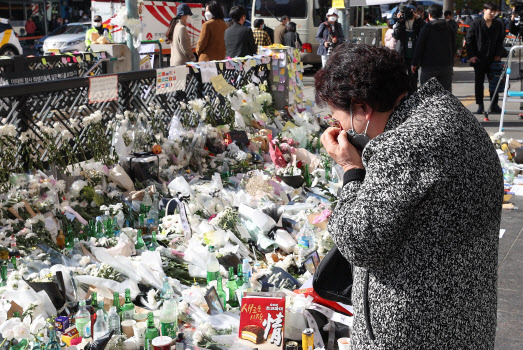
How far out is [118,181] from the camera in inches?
211

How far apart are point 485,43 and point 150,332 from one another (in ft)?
29.8

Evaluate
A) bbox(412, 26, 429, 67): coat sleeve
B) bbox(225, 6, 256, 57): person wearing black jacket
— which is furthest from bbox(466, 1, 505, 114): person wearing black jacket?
bbox(225, 6, 256, 57): person wearing black jacket

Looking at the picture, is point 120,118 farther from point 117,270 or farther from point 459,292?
point 459,292

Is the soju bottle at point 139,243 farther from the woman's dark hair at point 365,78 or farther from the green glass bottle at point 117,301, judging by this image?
the woman's dark hair at point 365,78

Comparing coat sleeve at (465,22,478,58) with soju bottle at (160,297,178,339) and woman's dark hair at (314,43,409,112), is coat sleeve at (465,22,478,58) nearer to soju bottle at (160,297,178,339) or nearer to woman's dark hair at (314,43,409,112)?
soju bottle at (160,297,178,339)

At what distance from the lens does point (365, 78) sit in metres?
1.76

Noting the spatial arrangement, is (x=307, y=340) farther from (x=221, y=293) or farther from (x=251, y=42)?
(x=251, y=42)

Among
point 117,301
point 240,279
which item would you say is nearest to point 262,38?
point 240,279

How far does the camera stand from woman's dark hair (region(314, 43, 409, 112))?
69.2 inches

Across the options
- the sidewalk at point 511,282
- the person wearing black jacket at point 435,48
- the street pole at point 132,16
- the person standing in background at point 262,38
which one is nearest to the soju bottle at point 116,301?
the sidewalk at point 511,282

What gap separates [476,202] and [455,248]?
0.12 meters

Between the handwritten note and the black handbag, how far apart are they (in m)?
4.05

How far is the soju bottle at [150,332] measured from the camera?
3.24 meters

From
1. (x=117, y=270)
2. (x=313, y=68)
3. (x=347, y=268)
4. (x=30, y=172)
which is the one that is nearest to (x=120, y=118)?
(x=30, y=172)
